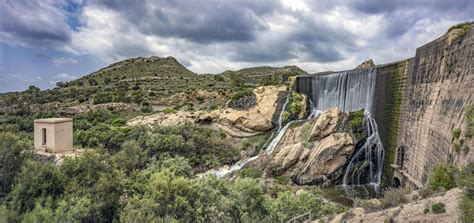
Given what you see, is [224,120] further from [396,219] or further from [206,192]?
[396,219]

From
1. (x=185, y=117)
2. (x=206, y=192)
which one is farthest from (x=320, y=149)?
(x=185, y=117)

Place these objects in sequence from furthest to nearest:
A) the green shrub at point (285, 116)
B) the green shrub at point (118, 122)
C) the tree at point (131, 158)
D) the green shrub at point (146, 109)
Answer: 1. the green shrub at point (146, 109)
2. the green shrub at point (118, 122)
3. the green shrub at point (285, 116)
4. the tree at point (131, 158)

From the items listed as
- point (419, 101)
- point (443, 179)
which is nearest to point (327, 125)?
point (419, 101)

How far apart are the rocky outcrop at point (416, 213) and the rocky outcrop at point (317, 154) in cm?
1085

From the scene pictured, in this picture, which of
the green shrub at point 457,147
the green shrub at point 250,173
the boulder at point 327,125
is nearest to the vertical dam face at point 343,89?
→ the boulder at point 327,125

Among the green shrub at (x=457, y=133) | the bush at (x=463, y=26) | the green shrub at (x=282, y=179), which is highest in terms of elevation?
the bush at (x=463, y=26)

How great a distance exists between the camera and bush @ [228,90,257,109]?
1325 inches

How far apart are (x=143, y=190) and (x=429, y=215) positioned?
1142 centimetres

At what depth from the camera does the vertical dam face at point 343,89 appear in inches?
979

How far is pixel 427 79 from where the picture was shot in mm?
17562

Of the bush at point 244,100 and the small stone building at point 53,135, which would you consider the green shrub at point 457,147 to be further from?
the small stone building at point 53,135

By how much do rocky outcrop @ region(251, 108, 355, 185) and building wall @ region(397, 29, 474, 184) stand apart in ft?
12.4

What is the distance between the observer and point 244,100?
3425 centimetres

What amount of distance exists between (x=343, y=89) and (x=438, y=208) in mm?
19748
